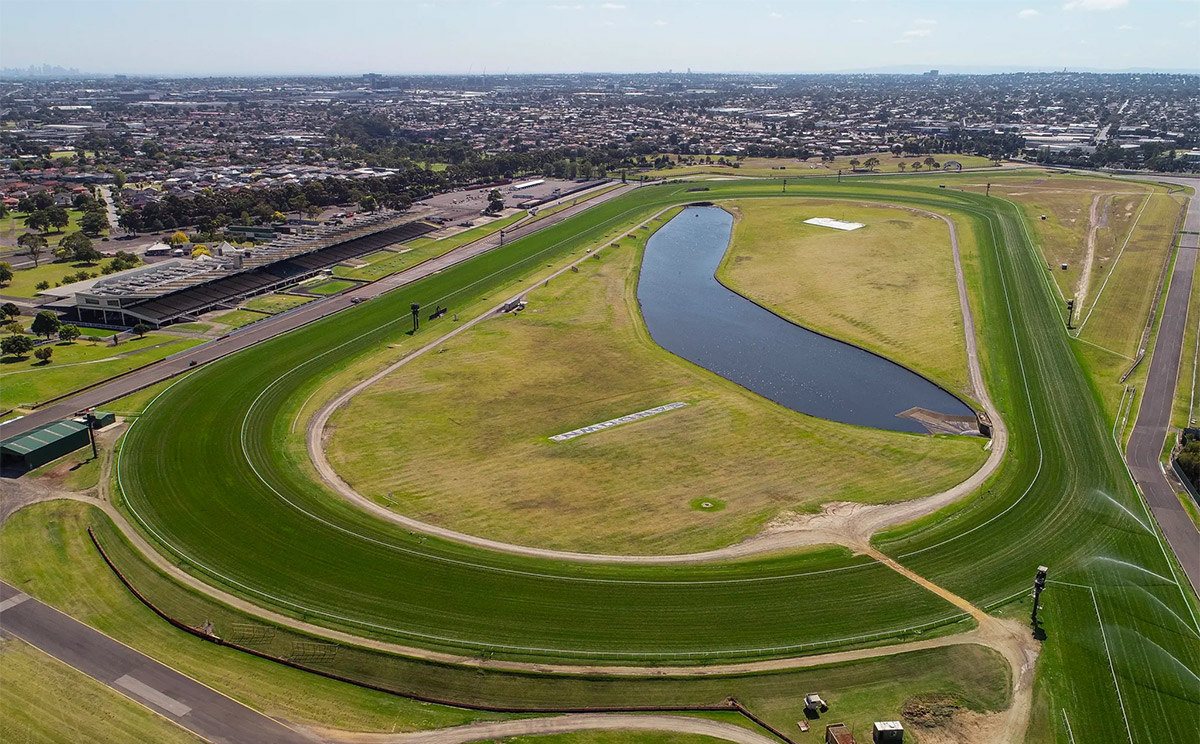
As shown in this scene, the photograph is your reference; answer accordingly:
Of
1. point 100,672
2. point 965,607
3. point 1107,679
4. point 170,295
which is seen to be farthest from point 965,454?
point 170,295

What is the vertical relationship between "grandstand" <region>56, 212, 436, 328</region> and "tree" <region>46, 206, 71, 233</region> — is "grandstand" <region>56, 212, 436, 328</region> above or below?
below

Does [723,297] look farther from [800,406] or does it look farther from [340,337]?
[340,337]

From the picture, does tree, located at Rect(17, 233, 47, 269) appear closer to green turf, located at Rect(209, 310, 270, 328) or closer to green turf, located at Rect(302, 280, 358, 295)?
green turf, located at Rect(302, 280, 358, 295)

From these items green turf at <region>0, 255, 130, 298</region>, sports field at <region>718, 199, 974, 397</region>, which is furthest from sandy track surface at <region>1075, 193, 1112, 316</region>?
green turf at <region>0, 255, 130, 298</region>

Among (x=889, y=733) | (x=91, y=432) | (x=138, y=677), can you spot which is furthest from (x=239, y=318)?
(x=889, y=733)

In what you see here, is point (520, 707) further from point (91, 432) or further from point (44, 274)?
point (44, 274)

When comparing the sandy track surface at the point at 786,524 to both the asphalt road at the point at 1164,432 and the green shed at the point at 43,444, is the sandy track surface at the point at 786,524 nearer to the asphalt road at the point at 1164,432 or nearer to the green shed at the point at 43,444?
the asphalt road at the point at 1164,432

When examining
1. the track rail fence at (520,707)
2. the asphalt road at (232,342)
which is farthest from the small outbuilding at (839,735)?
the asphalt road at (232,342)
